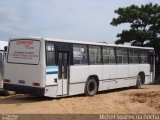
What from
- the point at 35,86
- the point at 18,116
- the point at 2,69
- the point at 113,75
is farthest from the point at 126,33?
the point at 18,116

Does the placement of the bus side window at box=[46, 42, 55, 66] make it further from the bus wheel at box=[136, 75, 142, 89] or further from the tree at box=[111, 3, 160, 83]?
the tree at box=[111, 3, 160, 83]

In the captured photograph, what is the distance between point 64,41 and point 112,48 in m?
4.43

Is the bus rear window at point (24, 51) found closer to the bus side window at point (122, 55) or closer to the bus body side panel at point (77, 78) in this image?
the bus body side panel at point (77, 78)

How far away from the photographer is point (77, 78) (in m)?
16.4

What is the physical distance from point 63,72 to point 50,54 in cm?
111

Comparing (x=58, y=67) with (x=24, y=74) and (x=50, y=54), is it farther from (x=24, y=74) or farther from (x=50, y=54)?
(x=24, y=74)

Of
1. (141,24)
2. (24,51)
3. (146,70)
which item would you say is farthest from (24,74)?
(141,24)

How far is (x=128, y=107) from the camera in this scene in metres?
13.9

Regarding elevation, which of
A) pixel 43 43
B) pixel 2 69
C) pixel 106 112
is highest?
pixel 43 43

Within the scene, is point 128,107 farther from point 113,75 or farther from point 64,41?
point 113,75

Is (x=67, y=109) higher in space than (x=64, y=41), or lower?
lower

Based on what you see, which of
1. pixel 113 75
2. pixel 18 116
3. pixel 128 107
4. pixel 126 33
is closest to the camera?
pixel 18 116

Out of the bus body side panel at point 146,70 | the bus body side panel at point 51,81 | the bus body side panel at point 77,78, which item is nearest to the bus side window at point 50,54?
the bus body side panel at point 51,81

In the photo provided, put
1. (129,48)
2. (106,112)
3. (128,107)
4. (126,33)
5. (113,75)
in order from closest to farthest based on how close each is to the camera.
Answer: (106,112), (128,107), (113,75), (129,48), (126,33)
